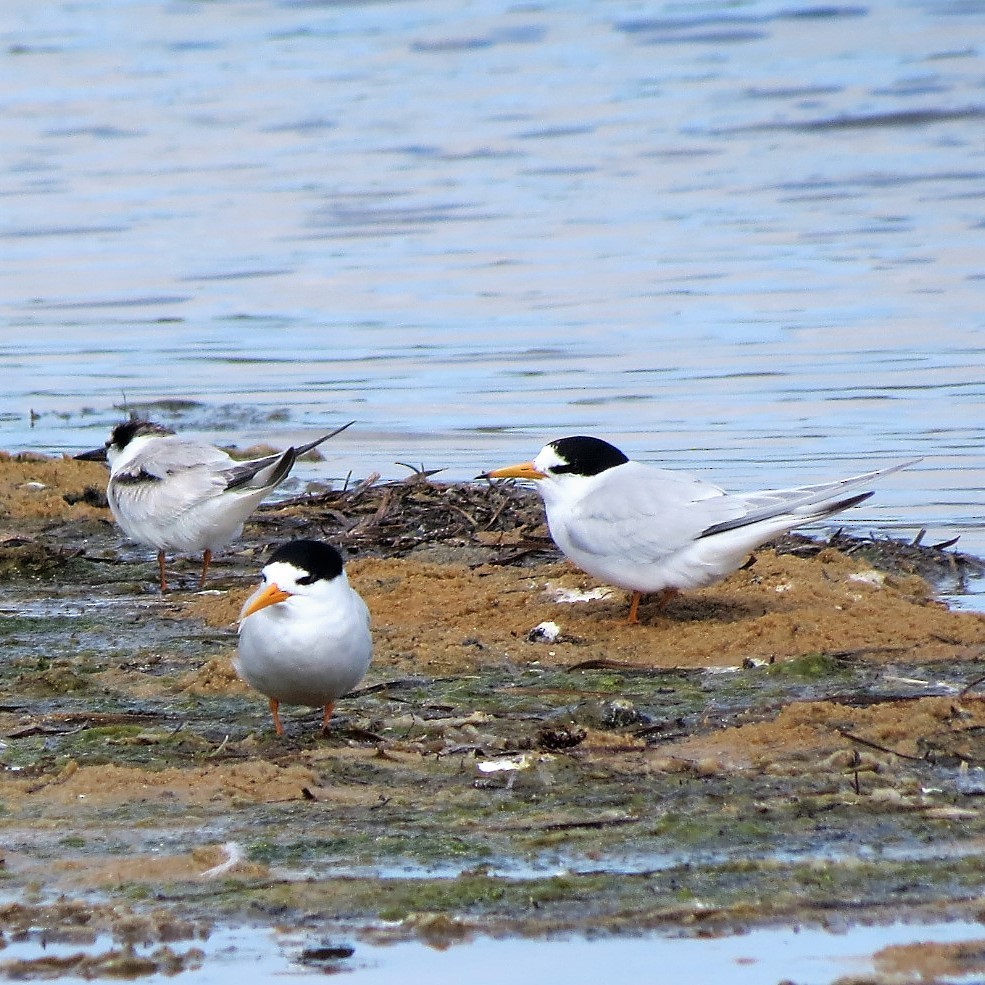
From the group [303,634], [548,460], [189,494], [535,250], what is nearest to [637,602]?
[548,460]

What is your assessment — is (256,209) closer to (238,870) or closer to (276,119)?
(276,119)

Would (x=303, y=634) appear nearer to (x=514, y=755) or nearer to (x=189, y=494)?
(x=514, y=755)

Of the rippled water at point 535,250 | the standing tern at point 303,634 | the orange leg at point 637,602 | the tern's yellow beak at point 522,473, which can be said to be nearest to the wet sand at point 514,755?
the orange leg at point 637,602

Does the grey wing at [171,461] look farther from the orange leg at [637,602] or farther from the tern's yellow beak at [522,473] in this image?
the orange leg at [637,602]

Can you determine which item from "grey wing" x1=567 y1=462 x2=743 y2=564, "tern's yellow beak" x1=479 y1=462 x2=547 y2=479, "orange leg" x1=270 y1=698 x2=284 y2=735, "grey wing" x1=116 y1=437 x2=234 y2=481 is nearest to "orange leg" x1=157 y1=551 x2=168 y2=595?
"grey wing" x1=116 y1=437 x2=234 y2=481

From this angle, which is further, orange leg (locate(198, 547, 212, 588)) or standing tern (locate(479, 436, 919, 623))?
orange leg (locate(198, 547, 212, 588))

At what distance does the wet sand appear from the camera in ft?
12.7

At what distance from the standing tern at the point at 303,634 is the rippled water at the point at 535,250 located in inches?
136

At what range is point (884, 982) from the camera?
3359mm

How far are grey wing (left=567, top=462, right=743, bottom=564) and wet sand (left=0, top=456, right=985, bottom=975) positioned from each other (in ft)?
0.94

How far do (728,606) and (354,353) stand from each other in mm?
6041

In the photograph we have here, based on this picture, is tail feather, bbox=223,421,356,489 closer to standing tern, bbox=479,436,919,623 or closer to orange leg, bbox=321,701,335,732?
standing tern, bbox=479,436,919,623

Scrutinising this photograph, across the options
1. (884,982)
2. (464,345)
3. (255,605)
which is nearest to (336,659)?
(255,605)

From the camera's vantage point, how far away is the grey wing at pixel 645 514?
644cm
